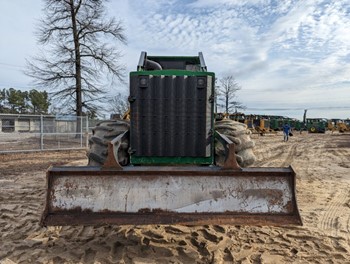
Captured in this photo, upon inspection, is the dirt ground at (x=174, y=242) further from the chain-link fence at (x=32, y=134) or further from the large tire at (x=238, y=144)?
the chain-link fence at (x=32, y=134)

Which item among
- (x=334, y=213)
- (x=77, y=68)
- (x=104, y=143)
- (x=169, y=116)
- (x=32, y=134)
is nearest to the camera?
(x=169, y=116)

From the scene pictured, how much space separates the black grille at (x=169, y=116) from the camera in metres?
4.54

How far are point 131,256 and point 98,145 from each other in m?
1.85

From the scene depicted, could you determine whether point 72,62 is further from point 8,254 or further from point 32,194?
point 8,254

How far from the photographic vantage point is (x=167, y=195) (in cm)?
359

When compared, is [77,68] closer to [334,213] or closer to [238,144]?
[238,144]

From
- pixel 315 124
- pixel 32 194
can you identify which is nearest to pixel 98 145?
pixel 32 194

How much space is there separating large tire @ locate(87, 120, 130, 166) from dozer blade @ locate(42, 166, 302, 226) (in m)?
1.23

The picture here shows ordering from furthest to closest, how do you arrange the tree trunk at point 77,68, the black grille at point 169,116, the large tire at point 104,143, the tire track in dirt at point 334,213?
the tree trunk at point 77,68 < the tire track in dirt at point 334,213 < the large tire at point 104,143 < the black grille at point 169,116

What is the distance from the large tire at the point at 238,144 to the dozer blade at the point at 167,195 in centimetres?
132

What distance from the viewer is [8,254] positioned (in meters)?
3.98

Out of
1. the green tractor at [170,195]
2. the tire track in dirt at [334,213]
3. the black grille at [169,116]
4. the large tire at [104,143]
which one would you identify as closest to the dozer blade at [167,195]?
the green tractor at [170,195]

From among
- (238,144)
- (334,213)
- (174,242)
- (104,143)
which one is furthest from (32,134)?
(334,213)

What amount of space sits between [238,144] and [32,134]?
14.6 m
